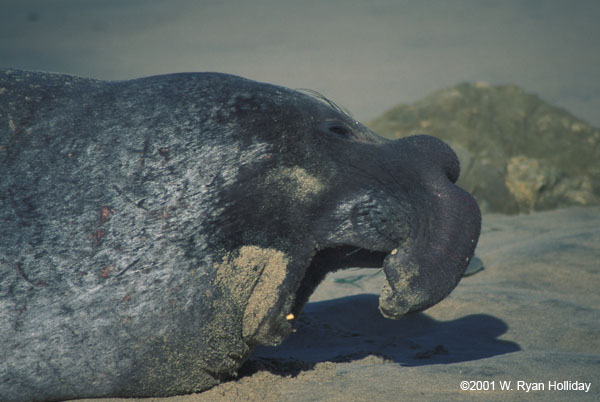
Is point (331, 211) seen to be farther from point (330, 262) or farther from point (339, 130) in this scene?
point (339, 130)

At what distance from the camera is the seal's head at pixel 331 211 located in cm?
186

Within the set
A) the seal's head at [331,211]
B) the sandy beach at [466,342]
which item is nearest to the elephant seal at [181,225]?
the seal's head at [331,211]

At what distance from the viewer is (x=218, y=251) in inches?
70.7

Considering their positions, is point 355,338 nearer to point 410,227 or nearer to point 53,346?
point 410,227

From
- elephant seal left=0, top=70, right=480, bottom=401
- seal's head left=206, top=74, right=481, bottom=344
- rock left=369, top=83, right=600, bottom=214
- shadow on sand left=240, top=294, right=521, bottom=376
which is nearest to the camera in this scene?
elephant seal left=0, top=70, right=480, bottom=401

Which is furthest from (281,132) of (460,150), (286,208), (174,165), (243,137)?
(460,150)

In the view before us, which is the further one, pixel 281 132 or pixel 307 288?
pixel 307 288

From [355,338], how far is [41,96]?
1.97m

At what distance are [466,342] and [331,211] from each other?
135cm

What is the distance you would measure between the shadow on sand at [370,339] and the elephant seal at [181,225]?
0.46 m

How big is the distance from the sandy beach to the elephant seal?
0.29 metres

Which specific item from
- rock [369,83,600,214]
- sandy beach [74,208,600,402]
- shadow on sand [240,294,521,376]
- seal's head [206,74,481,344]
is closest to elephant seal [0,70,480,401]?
seal's head [206,74,481,344]

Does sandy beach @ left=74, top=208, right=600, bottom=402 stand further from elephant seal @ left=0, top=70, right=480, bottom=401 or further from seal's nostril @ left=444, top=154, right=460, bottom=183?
seal's nostril @ left=444, top=154, right=460, bottom=183

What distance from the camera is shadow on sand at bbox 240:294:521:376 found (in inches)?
93.3
